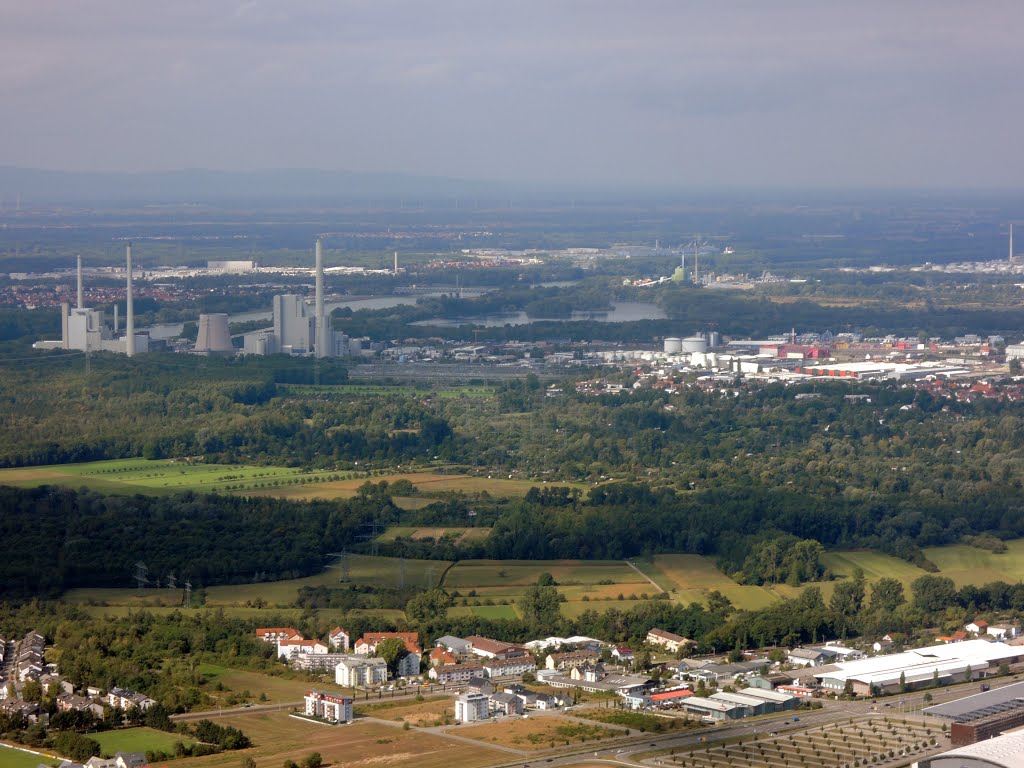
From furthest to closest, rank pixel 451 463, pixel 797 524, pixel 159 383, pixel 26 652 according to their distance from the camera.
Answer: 1. pixel 159 383
2. pixel 451 463
3. pixel 797 524
4. pixel 26 652

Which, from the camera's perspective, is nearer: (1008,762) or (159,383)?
(1008,762)

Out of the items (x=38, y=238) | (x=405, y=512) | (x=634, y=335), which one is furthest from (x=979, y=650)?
(x=38, y=238)

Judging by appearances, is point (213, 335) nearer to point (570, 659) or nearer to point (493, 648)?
point (493, 648)

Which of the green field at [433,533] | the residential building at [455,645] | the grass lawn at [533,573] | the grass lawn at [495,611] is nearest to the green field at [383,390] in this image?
the green field at [433,533]

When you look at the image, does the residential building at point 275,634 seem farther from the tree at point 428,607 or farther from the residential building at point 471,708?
the residential building at point 471,708

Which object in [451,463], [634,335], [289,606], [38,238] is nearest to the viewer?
[289,606]

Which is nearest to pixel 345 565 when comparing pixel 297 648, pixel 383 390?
pixel 297 648

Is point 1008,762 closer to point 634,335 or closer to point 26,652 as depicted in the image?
point 26,652
